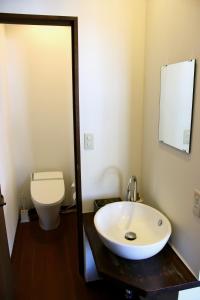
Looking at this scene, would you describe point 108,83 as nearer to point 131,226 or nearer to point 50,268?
point 131,226

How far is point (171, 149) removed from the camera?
1.48 metres

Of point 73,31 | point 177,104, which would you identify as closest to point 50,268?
point 177,104

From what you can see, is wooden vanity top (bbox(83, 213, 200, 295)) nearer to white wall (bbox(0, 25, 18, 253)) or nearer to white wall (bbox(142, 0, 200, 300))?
white wall (bbox(142, 0, 200, 300))

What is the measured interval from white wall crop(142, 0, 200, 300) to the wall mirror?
42 millimetres

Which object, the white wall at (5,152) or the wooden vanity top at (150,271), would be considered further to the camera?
the white wall at (5,152)

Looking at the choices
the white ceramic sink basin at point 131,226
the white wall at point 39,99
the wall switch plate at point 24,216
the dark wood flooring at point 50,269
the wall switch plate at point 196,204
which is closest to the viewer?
the wall switch plate at point 196,204

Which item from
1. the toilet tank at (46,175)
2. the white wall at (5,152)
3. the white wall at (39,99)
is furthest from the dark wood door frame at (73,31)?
the white wall at (39,99)

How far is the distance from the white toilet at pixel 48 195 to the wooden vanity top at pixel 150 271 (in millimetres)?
1288

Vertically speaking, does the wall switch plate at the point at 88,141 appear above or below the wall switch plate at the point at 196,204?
above

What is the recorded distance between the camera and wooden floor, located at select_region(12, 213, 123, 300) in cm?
202

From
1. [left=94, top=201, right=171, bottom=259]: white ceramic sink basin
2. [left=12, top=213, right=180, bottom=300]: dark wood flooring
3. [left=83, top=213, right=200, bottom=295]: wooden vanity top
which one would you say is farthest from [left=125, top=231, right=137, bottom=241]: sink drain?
[left=12, top=213, right=180, bottom=300]: dark wood flooring

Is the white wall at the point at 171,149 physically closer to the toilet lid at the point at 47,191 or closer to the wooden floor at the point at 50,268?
the wooden floor at the point at 50,268

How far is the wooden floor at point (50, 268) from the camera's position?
2.02 meters

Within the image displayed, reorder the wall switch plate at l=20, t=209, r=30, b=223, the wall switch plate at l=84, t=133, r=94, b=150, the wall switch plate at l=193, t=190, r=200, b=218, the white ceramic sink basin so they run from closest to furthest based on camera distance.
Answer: the wall switch plate at l=193, t=190, r=200, b=218
the white ceramic sink basin
the wall switch plate at l=84, t=133, r=94, b=150
the wall switch plate at l=20, t=209, r=30, b=223
